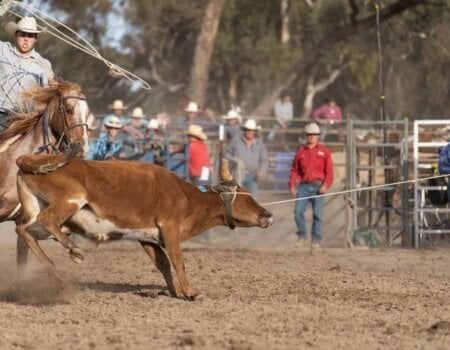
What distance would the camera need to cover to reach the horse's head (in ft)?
26.7

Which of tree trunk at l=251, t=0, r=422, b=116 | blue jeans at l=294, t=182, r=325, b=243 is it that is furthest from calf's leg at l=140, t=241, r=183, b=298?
tree trunk at l=251, t=0, r=422, b=116

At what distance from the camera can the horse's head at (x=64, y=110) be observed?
8.14m

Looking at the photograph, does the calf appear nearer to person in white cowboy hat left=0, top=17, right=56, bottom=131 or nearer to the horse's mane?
the horse's mane

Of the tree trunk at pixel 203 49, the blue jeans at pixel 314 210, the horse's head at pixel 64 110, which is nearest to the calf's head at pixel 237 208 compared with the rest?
the horse's head at pixel 64 110

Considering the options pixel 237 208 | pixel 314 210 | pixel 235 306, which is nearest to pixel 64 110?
pixel 237 208

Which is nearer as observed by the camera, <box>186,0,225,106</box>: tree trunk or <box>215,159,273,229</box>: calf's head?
<box>215,159,273,229</box>: calf's head

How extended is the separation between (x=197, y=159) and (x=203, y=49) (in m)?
12.8

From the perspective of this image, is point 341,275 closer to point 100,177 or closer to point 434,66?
point 100,177

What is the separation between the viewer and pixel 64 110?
827 centimetres

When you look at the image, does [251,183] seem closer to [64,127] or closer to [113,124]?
[113,124]

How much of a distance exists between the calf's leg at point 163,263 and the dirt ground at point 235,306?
12cm

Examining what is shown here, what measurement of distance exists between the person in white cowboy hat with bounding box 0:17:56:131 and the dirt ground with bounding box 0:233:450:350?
1.42 metres

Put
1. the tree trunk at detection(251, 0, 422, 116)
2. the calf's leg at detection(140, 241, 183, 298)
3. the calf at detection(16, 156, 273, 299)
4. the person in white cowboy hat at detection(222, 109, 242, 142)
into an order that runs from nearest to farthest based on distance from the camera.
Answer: the calf at detection(16, 156, 273, 299)
the calf's leg at detection(140, 241, 183, 298)
the person in white cowboy hat at detection(222, 109, 242, 142)
the tree trunk at detection(251, 0, 422, 116)

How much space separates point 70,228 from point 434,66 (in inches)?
1366
